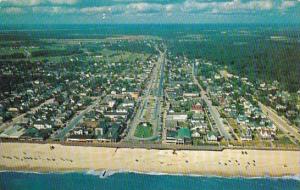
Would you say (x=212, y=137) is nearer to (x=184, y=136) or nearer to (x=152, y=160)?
(x=184, y=136)

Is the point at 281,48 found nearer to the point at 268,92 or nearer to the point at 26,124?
the point at 268,92

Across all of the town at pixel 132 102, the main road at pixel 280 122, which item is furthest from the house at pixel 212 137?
the main road at pixel 280 122

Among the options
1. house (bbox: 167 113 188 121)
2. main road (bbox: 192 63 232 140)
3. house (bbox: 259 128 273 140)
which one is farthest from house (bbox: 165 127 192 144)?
house (bbox: 259 128 273 140)

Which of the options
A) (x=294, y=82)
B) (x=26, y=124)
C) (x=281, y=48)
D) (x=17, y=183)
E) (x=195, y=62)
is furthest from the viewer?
(x=195, y=62)

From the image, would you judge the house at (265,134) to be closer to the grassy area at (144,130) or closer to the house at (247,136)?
the house at (247,136)

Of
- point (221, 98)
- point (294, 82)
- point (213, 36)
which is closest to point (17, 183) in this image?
point (221, 98)

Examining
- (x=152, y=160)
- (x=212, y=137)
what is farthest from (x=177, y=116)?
(x=152, y=160)

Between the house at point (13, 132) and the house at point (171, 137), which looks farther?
the house at point (13, 132)
